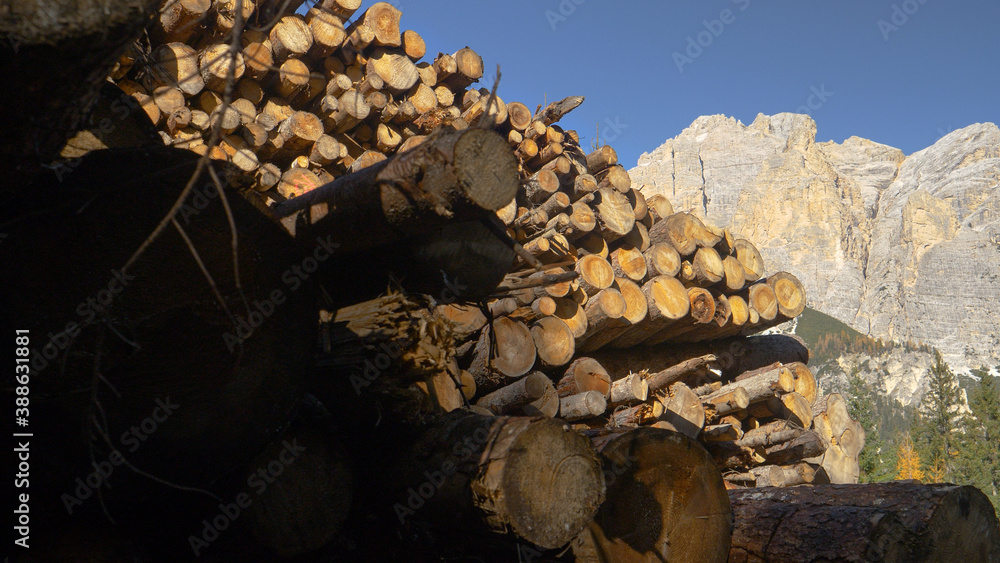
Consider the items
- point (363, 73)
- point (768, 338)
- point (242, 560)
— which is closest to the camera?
point (242, 560)

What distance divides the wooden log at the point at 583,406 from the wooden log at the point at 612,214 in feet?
5.21

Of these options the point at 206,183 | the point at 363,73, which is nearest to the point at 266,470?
the point at 206,183

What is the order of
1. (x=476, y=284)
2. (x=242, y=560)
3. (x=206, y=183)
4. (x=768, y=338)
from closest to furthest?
(x=206, y=183), (x=242, y=560), (x=476, y=284), (x=768, y=338)

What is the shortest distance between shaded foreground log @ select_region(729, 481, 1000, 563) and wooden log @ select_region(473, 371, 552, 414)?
1.30 meters

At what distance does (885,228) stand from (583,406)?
126 metres

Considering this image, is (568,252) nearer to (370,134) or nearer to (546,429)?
(370,134)

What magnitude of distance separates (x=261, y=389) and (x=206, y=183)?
2.33 ft

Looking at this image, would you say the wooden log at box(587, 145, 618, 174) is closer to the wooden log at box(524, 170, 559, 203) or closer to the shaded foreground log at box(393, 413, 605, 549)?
the wooden log at box(524, 170, 559, 203)

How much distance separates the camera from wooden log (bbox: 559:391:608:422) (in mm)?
3818

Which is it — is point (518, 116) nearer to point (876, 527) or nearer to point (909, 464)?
point (876, 527)

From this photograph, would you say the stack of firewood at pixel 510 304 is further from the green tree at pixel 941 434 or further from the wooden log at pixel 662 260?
the green tree at pixel 941 434

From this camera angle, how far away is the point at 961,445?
2648 centimetres

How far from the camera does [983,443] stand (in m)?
26.9

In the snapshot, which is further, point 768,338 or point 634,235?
point 768,338
